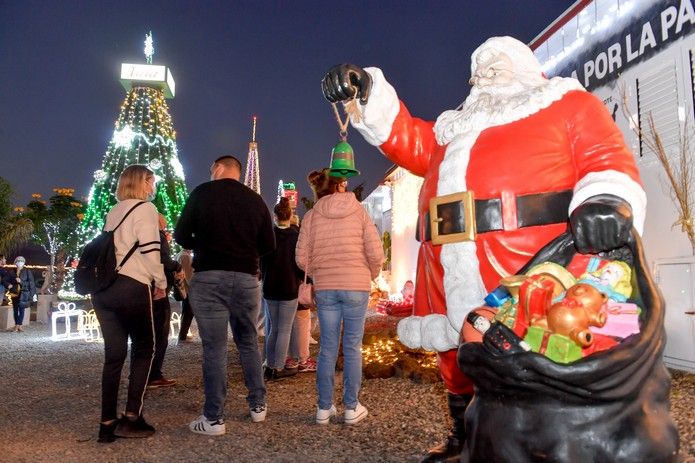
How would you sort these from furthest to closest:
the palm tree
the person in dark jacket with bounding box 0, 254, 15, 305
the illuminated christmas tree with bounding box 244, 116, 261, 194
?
1. the illuminated christmas tree with bounding box 244, 116, 261, 194
2. the palm tree
3. the person in dark jacket with bounding box 0, 254, 15, 305

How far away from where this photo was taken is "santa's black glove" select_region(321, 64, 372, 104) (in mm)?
2283

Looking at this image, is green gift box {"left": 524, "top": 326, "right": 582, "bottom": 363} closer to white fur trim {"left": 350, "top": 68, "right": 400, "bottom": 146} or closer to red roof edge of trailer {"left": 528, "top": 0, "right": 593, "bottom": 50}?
white fur trim {"left": 350, "top": 68, "right": 400, "bottom": 146}

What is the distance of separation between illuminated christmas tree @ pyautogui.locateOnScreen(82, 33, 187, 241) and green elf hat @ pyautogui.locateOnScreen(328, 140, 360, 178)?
20084mm

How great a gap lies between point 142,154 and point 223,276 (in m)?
21.4

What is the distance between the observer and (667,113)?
18.0ft

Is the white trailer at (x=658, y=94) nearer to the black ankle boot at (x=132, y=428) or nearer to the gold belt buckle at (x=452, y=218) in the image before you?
the gold belt buckle at (x=452, y=218)

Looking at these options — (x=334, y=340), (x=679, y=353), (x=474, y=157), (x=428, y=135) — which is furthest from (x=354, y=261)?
(x=679, y=353)

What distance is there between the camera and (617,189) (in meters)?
1.65

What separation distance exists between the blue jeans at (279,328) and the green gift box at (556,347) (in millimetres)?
4093

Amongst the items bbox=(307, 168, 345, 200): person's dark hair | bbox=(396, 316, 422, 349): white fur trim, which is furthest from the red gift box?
bbox=(307, 168, 345, 200): person's dark hair

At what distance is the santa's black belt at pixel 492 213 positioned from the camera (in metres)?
1.91

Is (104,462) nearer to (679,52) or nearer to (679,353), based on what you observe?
(679,353)

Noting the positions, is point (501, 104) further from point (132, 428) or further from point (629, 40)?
point (629, 40)

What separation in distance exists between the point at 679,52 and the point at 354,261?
3.88 m
